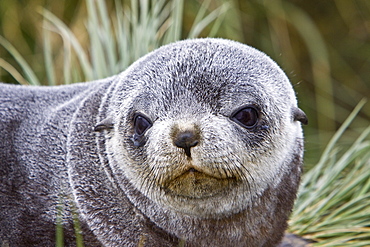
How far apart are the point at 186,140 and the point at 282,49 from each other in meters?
5.39

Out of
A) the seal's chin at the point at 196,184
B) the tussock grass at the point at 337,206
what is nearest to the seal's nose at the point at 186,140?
the seal's chin at the point at 196,184

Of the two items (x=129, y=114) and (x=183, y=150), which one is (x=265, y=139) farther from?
(x=129, y=114)

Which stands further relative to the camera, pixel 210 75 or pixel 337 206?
pixel 337 206

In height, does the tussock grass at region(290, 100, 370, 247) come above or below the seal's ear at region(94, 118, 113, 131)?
below

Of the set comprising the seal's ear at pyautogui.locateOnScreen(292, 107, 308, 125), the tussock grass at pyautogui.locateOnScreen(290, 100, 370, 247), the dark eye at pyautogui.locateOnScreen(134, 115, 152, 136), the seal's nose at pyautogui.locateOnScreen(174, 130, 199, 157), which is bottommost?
the tussock grass at pyautogui.locateOnScreen(290, 100, 370, 247)

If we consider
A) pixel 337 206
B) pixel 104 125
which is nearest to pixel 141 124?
pixel 104 125

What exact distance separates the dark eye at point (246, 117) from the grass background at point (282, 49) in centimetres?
146

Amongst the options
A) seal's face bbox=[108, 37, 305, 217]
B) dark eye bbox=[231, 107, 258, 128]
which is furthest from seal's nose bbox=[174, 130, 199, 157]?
dark eye bbox=[231, 107, 258, 128]

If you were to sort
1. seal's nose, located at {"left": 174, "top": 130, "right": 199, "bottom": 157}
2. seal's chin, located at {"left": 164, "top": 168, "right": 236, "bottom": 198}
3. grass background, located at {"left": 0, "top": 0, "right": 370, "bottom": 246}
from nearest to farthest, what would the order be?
seal's nose, located at {"left": 174, "top": 130, "right": 199, "bottom": 157}
seal's chin, located at {"left": 164, "top": 168, "right": 236, "bottom": 198}
grass background, located at {"left": 0, "top": 0, "right": 370, "bottom": 246}

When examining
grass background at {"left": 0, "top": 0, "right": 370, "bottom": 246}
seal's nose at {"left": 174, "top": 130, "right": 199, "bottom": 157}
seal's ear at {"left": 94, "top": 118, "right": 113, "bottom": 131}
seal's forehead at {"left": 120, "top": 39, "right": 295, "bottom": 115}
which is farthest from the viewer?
grass background at {"left": 0, "top": 0, "right": 370, "bottom": 246}

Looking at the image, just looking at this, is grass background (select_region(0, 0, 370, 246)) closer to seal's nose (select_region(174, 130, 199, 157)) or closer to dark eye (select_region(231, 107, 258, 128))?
dark eye (select_region(231, 107, 258, 128))

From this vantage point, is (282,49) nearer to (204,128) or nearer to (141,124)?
(141,124)

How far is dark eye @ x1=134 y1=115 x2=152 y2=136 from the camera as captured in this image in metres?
3.16

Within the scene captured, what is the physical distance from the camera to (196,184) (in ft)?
9.81
